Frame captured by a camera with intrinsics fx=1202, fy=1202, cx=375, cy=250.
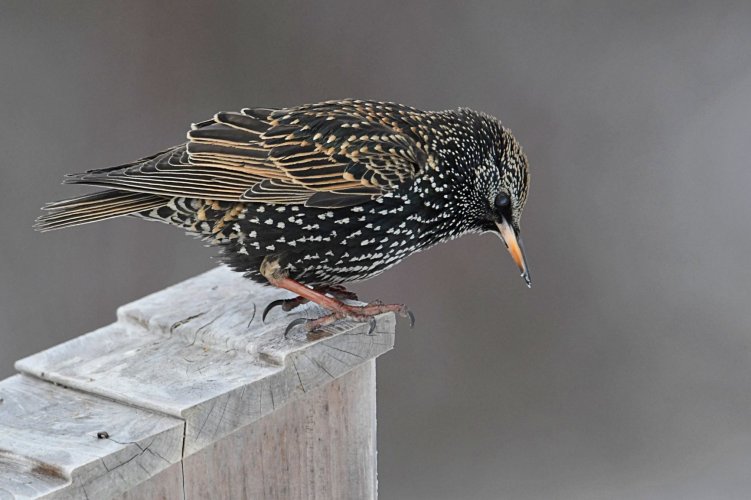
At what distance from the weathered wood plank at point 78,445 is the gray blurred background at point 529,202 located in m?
2.71

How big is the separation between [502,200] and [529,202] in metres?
1.90

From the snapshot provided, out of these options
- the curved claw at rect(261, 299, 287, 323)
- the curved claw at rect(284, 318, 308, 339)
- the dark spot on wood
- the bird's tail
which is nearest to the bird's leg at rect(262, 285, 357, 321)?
the curved claw at rect(261, 299, 287, 323)

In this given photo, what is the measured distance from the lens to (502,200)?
396 cm

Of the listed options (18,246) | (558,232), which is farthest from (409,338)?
(18,246)

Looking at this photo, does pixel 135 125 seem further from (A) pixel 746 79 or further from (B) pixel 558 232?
(A) pixel 746 79

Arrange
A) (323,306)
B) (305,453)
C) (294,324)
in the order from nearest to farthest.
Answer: (305,453), (294,324), (323,306)

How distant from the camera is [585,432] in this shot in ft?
18.5

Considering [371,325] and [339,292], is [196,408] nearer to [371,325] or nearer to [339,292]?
[371,325]

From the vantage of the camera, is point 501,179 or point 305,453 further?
point 501,179

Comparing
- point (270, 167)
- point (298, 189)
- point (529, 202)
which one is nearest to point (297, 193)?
point (298, 189)

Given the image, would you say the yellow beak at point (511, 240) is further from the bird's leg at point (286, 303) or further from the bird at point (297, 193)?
the bird's leg at point (286, 303)

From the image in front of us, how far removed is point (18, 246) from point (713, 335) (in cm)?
341

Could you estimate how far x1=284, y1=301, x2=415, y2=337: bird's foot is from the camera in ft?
11.2

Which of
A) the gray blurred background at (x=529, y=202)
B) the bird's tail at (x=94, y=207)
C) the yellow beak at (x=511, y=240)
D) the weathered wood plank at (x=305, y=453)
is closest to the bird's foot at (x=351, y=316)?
the weathered wood plank at (x=305, y=453)
